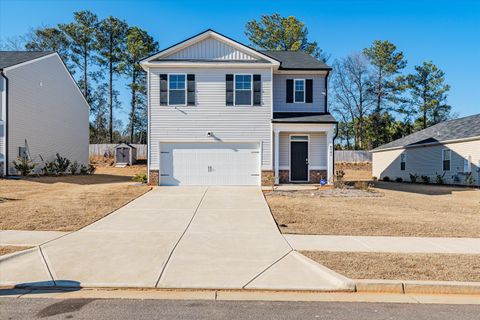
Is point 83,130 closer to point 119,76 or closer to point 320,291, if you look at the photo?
point 119,76

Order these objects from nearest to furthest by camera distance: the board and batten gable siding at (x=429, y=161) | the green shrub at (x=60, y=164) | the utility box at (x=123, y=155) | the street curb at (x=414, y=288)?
the street curb at (x=414, y=288), the board and batten gable siding at (x=429, y=161), the green shrub at (x=60, y=164), the utility box at (x=123, y=155)

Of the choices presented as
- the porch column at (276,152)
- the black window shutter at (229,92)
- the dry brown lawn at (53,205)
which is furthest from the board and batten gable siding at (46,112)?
the porch column at (276,152)

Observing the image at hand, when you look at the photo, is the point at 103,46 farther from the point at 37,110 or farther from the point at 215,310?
the point at 215,310

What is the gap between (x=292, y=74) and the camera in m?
18.5

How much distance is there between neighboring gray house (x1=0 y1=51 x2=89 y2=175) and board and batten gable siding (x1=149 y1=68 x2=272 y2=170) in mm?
8891

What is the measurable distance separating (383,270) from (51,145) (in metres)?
23.8

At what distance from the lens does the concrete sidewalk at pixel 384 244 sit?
6.89 metres

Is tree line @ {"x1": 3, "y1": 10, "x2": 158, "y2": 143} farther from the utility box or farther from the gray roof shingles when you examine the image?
the gray roof shingles

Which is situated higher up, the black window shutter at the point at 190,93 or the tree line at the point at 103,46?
the tree line at the point at 103,46

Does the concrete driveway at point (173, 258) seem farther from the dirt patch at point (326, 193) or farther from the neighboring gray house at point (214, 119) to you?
the neighboring gray house at point (214, 119)

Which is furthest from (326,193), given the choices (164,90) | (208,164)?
(164,90)

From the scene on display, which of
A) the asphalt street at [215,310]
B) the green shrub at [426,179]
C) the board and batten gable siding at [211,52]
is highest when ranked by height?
the board and batten gable siding at [211,52]

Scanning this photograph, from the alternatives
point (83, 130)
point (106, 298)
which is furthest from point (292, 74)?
point (83, 130)

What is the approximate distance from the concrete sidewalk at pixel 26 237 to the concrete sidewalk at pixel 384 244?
5161mm
